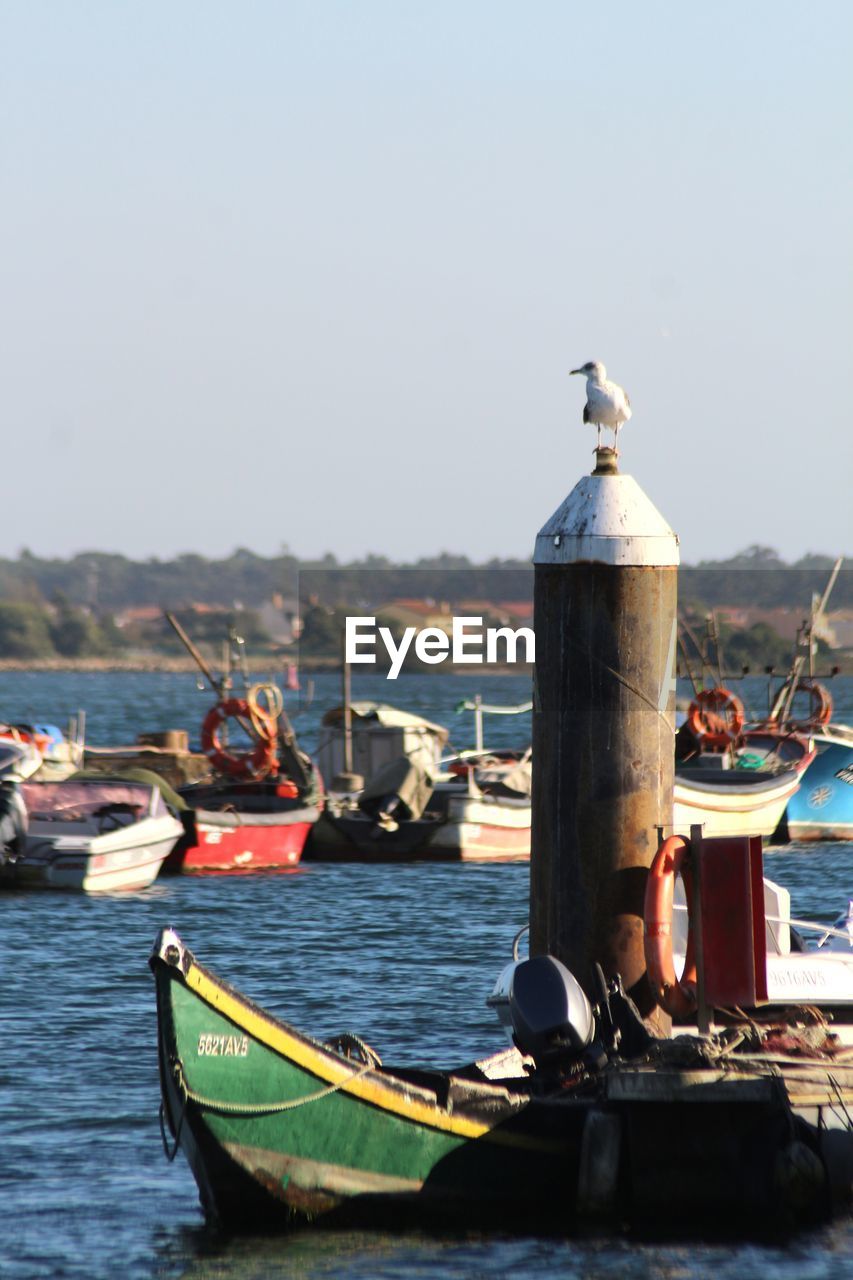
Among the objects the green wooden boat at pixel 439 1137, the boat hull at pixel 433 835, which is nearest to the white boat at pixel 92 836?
the boat hull at pixel 433 835

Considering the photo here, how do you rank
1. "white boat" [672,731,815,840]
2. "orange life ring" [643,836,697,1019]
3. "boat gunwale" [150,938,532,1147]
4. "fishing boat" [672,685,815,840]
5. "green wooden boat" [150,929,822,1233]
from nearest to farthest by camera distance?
"boat gunwale" [150,938,532,1147], "green wooden boat" [150,929,822,1233], "orange life ring" [643,836,697,1019], "white boat" [672,731,815,840], "fishing boat" [672,685,815,840]

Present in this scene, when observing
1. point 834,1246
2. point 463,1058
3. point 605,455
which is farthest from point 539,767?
point 463,1058

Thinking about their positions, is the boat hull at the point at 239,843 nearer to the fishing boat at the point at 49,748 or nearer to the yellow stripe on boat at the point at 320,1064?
the fishing boat at the point at 49,748

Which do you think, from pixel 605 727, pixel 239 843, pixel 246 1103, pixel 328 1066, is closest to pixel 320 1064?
pixel 328 1066

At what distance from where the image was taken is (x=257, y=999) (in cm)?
1998

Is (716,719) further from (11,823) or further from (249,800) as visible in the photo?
(11,823)

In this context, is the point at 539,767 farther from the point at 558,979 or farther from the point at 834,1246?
the point at 834,1246

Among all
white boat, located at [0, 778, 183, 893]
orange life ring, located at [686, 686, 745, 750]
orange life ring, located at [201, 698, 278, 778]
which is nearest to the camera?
white boat, located at [0, 778, 183, 893]

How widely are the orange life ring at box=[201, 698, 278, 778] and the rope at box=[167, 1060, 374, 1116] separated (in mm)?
23026

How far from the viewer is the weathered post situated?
1219 cm

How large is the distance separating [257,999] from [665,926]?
871 centimetres

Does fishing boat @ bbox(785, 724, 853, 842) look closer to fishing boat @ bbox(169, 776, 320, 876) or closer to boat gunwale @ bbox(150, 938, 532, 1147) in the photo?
fishing boat @ bbox(169, 776, 320, 876)

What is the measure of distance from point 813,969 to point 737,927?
1.64 meters

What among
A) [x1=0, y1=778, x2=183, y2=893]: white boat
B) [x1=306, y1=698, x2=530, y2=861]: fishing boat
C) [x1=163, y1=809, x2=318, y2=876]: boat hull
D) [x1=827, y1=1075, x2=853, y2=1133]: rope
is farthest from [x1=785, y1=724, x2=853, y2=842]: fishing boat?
[x1=827, y1=1075, x2=853, y2=1133]: rope
